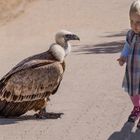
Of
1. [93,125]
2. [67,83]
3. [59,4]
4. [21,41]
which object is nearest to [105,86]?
[67,83]

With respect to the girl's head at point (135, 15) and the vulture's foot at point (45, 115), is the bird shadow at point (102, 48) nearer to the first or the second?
the vulture's foot at point (45, 115)

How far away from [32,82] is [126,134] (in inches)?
73.8

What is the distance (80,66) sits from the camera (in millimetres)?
13461

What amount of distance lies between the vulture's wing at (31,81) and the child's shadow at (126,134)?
4.76ft

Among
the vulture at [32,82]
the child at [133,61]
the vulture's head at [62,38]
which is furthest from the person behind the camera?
the vulture's head at [62,38]

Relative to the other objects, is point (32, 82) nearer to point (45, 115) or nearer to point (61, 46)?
point (45, 115)

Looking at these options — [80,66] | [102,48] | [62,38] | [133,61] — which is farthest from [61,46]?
[102,48]

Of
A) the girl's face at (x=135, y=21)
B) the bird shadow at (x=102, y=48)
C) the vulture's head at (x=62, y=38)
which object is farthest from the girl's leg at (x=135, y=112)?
the bird shadow at (x=102, y=48)

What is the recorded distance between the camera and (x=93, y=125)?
8320 millimetres

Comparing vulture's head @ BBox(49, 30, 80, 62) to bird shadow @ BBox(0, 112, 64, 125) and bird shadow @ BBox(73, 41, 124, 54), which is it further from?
bird shadow @ BBox(73, 41, 124, 54)

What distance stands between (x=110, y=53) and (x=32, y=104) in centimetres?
647

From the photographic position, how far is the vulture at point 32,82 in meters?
8.87

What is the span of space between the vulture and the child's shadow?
1.46 metres

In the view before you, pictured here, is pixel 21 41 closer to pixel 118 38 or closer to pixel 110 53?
pixel 118 38
